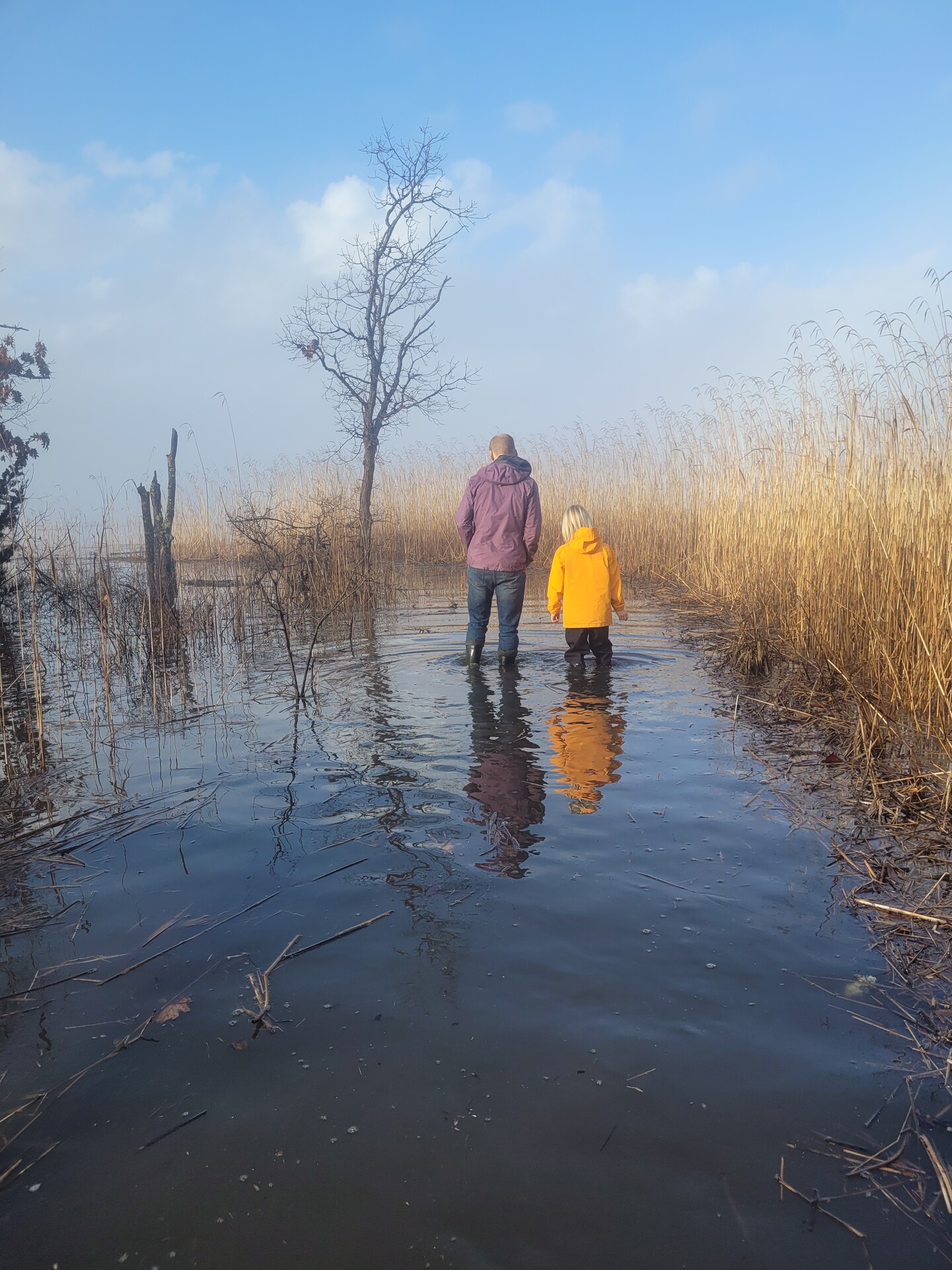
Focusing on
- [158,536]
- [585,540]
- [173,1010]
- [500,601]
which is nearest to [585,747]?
[585,540]

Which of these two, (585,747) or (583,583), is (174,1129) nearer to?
(585,747)

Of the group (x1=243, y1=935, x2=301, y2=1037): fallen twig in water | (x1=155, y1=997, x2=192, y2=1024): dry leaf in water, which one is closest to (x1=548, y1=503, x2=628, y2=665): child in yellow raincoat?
(x1=243, y1=935, x2=301, y2=1037): fallen twig in water

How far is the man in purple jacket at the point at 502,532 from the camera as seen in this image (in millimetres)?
6906

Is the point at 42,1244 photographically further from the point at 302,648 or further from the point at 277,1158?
the point at 302,648

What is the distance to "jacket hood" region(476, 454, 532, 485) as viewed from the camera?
6898 millimetres

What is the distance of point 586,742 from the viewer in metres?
4.91

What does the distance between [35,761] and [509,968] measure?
3.55m

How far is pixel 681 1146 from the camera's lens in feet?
5.87

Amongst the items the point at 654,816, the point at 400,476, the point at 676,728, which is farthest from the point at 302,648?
the point at 400,476

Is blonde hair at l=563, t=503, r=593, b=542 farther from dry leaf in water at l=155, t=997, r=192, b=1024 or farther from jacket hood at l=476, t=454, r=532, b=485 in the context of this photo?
dry leaf in water at l=155, t=997, r=192, b=1024

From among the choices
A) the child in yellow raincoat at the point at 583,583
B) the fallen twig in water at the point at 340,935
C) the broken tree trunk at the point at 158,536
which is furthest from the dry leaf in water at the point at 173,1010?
the broken tree trunk at the point at 158,536

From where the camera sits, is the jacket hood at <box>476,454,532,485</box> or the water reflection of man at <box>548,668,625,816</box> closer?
the water reflection of man at <box>548,668,625,816</box>

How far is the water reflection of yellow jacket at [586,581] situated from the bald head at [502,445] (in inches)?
40.2

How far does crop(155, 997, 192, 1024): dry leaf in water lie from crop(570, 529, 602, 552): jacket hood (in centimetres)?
486
